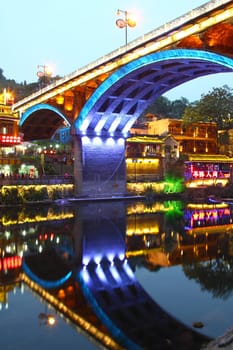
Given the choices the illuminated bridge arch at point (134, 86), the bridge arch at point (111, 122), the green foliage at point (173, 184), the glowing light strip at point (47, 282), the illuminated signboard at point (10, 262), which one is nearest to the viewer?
the glowing light strip at point (47, 282)

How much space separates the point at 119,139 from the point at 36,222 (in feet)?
74.1

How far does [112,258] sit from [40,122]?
56.4m

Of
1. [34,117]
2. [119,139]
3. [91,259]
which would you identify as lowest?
[91,259]

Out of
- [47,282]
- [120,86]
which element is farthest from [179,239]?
[120,86]

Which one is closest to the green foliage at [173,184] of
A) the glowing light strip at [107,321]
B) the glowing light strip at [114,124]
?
the glowing light strip at [114,124]

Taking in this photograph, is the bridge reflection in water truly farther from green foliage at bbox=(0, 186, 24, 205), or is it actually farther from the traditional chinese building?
the traditional chinese building

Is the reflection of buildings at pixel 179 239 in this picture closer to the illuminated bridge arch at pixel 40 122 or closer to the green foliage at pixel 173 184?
the green foliage at pixel 173 184

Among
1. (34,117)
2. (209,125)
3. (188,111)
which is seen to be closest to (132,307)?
(188,111)

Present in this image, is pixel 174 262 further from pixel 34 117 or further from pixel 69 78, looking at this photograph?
pixel 34 117

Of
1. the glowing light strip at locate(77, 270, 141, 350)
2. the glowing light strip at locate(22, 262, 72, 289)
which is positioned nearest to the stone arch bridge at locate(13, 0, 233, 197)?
the glowing light strip at locate(22, 262, 72, 289)

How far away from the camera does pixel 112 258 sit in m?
16.2

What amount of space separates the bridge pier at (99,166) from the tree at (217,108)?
17743 millimetres

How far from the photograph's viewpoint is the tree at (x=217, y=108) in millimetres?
56969

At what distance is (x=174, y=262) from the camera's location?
15.4m
